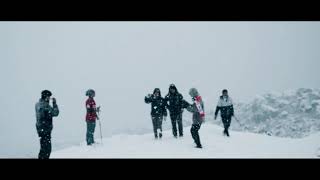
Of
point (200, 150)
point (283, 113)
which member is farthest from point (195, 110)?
point (283, 113)

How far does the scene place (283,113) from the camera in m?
46.6

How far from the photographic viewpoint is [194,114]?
13.1 metres

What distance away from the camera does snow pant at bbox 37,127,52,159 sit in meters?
10.8

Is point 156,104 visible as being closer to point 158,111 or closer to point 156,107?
point 156,107

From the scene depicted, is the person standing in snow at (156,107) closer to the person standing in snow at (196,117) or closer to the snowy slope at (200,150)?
the snowy slope at (200,150)

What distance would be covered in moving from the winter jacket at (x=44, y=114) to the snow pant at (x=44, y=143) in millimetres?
67

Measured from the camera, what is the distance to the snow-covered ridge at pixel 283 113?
42.2 m

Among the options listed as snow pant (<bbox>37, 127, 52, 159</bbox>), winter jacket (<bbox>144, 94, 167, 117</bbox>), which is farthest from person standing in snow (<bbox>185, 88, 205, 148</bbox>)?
snow pant (<bbox>37, 127, 52, 159</bbox>)

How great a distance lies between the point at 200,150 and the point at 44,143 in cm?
577

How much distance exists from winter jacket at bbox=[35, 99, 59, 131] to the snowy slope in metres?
1.83

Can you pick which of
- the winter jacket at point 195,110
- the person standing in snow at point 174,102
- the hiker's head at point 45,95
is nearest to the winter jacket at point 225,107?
the person standing in snow at point 174,102

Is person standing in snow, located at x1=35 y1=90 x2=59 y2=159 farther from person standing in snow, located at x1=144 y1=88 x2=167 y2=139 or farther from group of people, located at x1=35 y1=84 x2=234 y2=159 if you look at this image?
person standing in snow, located at x1=144 y1=88 x2=167 y2=139
